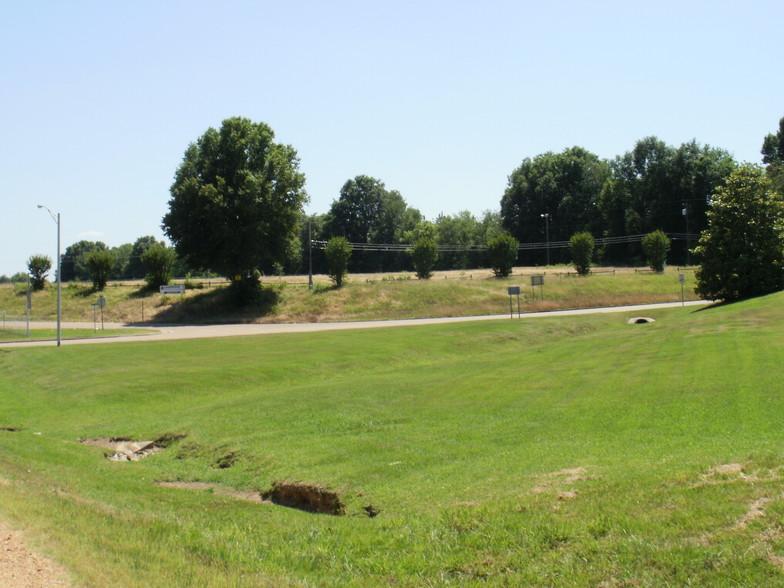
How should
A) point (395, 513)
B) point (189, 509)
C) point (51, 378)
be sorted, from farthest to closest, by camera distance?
point (51, 378)
point (189, 509)
point (395, 513)

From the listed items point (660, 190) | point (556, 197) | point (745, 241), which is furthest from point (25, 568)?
point (556, 197)

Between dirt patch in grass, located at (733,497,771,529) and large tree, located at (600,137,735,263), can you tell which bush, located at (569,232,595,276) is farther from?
dirt patch in grass, located at (733,497,771,529)

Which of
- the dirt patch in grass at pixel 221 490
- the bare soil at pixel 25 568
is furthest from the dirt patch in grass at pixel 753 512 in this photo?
the dirt patch in grass at pixel 221 490

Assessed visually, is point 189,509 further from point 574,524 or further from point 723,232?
point 723,232

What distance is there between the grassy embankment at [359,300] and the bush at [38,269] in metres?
2.14

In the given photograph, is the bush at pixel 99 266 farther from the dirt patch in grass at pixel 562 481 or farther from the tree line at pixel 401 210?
the dirt patch in grass at pixel 562 481

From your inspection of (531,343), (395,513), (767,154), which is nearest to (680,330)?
(531,343)

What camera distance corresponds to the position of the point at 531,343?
43.7m

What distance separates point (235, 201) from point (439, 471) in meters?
62.7

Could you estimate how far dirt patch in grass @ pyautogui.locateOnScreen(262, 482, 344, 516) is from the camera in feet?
37.6

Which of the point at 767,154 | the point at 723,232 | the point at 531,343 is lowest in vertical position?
the point at 531,343

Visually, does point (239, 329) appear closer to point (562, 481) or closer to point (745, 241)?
point (745, 241)

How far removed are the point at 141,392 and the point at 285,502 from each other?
16102 mm

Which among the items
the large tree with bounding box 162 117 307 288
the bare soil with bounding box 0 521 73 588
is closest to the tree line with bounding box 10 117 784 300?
the large tree with bounding box 162 117 307 288
